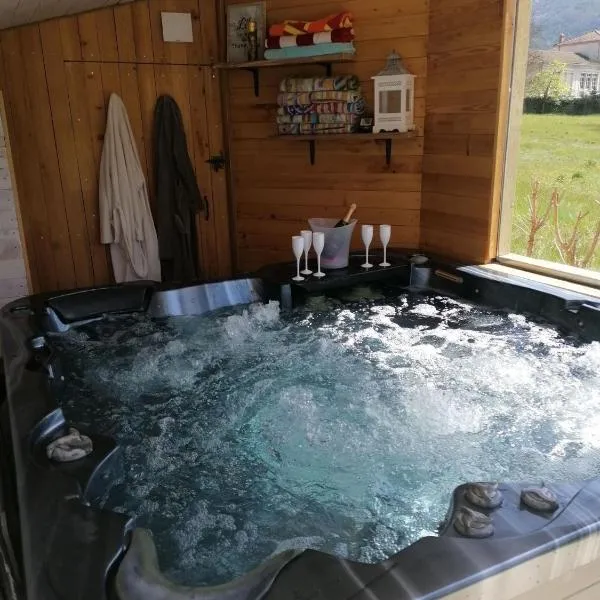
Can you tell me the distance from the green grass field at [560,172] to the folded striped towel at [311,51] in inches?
36.8

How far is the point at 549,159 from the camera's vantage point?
2.87 metres

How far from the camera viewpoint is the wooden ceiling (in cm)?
238

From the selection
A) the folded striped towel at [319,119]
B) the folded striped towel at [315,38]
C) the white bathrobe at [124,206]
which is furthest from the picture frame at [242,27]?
the white bathrobe at [124,206]

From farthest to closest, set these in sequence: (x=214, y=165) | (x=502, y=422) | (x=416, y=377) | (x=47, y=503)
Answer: (x=214, y=165) < (x=416, y=377) < (x=502, y=422) < (x=47, y=503)

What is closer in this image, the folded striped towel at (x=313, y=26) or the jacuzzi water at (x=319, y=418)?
the jacuzzi water at (x=319, y=418)

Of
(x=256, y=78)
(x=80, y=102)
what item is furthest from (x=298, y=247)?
(x=80, y=102)

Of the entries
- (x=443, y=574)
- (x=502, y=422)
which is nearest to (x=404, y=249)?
(x=502, y=422)

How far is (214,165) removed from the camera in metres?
3.64

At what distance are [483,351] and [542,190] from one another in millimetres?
1254

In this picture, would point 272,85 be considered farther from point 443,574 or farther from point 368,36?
point 443,574

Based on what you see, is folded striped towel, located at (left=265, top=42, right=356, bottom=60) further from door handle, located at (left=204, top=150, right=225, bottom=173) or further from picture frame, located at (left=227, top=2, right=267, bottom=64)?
door handle, located at (left=204, top=150, right=225, bottom=173)

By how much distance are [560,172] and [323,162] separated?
4.07ft

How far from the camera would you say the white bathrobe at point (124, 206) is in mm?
3264

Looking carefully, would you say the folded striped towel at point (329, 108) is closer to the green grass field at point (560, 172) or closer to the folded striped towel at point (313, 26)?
the folded striped towel at point (313, 26)
